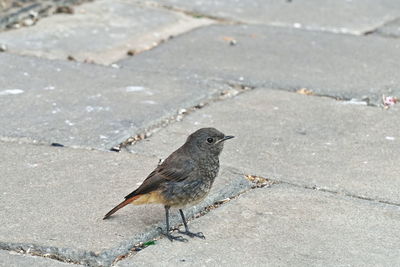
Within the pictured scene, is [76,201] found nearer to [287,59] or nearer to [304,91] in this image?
[304,91]

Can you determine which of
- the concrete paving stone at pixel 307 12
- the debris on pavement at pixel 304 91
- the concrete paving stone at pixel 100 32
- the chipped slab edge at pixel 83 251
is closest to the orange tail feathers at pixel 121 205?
the chipped slab edge at pixel 83 251

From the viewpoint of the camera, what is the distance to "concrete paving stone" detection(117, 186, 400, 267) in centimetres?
388

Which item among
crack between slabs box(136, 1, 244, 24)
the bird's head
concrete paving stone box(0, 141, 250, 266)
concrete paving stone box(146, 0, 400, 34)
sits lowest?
concrete paving stone box(0, 141, 250, 266)

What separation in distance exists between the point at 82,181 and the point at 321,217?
4.53 feet

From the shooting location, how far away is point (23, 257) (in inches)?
151

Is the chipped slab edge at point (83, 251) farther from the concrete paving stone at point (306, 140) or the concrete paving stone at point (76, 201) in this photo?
the concrete paving stone at point (306, 140)

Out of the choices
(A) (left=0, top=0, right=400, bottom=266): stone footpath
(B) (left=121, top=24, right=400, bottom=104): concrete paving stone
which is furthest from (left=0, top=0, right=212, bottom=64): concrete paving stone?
(B) (left=121, top=24, right=400, bottom=104): concrete paving stone

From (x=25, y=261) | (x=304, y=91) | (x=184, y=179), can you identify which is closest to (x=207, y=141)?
(x=184, y=179)

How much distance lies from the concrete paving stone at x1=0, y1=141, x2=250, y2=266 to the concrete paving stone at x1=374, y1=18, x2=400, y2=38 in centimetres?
327

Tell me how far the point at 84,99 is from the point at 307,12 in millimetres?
3445

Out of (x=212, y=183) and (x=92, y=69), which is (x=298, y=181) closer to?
(x=212, y=183)

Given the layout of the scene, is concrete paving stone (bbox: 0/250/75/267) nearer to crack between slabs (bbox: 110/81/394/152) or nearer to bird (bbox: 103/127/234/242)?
bird (bbox: 103/127/234/242)

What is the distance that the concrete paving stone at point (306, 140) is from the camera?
4.87m

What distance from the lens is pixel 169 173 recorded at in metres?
4.30
